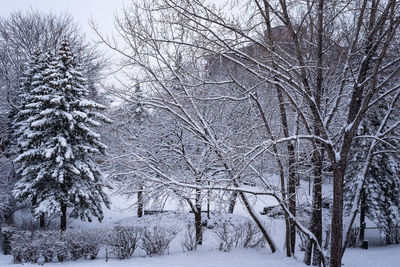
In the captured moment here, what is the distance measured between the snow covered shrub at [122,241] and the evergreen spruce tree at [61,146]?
14.8 feet

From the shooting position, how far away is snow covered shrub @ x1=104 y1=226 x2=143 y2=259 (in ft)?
34.4

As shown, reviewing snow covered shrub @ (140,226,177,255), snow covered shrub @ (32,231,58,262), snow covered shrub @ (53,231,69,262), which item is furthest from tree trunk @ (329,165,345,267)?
snow covered shrub @ (32,231,58,262)

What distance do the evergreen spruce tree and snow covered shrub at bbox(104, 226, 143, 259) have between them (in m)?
4.50

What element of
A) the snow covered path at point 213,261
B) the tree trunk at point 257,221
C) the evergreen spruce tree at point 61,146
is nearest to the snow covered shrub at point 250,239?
the snow covered path at point 213,261

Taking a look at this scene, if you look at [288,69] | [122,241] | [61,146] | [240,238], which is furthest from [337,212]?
[61,146]

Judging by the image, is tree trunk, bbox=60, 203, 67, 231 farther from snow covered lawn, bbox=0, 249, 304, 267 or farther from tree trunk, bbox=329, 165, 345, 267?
tree trunk, bbox=329, 165, 345, 267

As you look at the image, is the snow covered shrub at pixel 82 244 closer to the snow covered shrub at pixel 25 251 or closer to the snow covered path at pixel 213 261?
the snow covered path at pixel 213 261

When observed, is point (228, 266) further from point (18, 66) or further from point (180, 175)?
point (18, 66)

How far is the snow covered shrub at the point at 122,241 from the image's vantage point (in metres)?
10.5

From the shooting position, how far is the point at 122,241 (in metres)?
10.5

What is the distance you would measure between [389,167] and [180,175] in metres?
12.1

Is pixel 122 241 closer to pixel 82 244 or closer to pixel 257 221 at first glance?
pixel 82 244

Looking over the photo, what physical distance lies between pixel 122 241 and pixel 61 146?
6598 millimetres

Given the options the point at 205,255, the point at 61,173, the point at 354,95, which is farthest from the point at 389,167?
the point at 61,173
